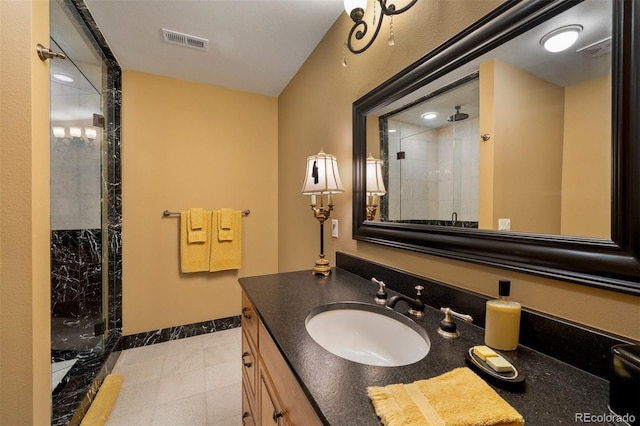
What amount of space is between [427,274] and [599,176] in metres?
0.59

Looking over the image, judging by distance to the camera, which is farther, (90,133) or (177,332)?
(177,332)

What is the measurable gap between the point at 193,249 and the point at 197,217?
30 centimetres

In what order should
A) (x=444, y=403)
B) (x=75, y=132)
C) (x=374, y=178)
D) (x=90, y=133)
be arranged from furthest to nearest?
(x=90, y=133), (x=75, y=132), (x=374, y=178), (x=444, y=403)

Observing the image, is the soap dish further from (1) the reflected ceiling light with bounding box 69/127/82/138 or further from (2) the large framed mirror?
(1) the reflected ceiling light with bounding box 69/127/82/138

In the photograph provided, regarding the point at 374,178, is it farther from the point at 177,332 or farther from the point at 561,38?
the point at 177,332

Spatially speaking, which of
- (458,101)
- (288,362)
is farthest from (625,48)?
(288,362)

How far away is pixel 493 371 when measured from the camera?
1.82ft

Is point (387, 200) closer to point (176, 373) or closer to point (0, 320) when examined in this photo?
point (0, 320)

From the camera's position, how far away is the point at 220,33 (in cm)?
180

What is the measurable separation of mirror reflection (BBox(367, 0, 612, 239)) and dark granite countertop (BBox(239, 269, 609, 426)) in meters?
0.32

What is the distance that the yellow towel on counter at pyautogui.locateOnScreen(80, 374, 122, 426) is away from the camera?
1466mm

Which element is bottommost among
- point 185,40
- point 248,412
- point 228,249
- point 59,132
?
point 248,412

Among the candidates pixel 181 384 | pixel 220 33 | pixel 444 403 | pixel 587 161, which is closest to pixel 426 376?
pixel 444 403

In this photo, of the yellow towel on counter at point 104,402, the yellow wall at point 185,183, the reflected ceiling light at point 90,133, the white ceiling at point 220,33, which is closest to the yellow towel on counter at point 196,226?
the yellow wall at point 185,183
